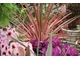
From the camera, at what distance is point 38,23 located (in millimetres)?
1175

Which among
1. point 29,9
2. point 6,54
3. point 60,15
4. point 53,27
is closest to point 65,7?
point 60,15

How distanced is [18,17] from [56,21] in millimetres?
252

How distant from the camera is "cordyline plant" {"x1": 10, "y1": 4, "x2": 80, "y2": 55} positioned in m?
1.18

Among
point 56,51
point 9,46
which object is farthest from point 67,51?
point 9,46

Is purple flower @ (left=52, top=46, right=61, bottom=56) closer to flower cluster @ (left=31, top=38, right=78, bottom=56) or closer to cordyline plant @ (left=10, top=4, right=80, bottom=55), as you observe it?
flower cluster @ (left=31, top=38, right=78, bottom=56)

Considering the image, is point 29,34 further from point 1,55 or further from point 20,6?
point 1,55

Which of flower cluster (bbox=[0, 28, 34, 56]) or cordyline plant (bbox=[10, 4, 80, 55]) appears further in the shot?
cordyline plant (bbox=[10, 4, 80, 55])

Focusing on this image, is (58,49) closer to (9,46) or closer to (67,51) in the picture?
(67,51)

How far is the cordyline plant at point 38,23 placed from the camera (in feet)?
3.87

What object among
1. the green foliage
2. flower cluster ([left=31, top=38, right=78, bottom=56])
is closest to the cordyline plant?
flower cluster ([left=31, top=38, right=78, bottom=56])

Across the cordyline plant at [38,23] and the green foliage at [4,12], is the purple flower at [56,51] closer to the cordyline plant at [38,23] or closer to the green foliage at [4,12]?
the cordyline plant at [38,23]

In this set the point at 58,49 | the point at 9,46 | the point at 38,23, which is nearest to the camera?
the point at 9,46

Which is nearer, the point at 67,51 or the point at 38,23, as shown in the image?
the point at 67,51

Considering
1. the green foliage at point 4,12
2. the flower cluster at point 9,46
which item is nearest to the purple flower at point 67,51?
the flower cluster at point 9,46
